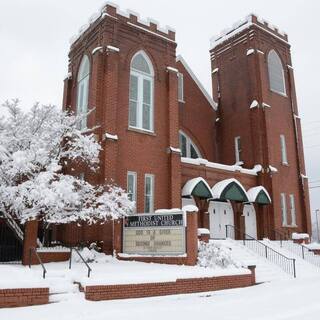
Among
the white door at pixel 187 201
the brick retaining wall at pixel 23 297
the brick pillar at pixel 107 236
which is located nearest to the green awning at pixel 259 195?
the white door at pixel 187 201

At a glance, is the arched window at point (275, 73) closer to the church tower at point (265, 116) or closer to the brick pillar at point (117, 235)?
the church tower at point (265, 116)

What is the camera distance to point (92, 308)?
9000 millimetres

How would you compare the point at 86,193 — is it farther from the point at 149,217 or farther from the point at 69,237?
the point at 69,237

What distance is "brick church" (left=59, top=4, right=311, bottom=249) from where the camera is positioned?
19922 mm

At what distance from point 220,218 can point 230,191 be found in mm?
1722

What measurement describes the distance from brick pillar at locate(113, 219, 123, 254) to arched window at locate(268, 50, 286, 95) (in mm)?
15596

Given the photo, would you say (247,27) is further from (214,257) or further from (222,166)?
(214,257)

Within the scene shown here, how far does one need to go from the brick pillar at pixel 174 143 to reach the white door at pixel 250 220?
227 inches

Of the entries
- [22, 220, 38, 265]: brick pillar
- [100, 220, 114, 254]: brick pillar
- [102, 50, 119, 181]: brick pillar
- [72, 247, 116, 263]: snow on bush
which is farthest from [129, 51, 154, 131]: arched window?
[22, 220, 38, 265]: brick pillar

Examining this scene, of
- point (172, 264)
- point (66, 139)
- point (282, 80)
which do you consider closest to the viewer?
point (172, 264)

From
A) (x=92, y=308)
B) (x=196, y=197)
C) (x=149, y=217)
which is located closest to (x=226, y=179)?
(x=196, y=197)

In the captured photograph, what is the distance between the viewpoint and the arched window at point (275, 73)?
A: 27.9 metres

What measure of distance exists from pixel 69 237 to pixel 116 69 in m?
8.58

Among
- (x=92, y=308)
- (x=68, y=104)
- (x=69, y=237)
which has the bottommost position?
(x=92, y=308)
